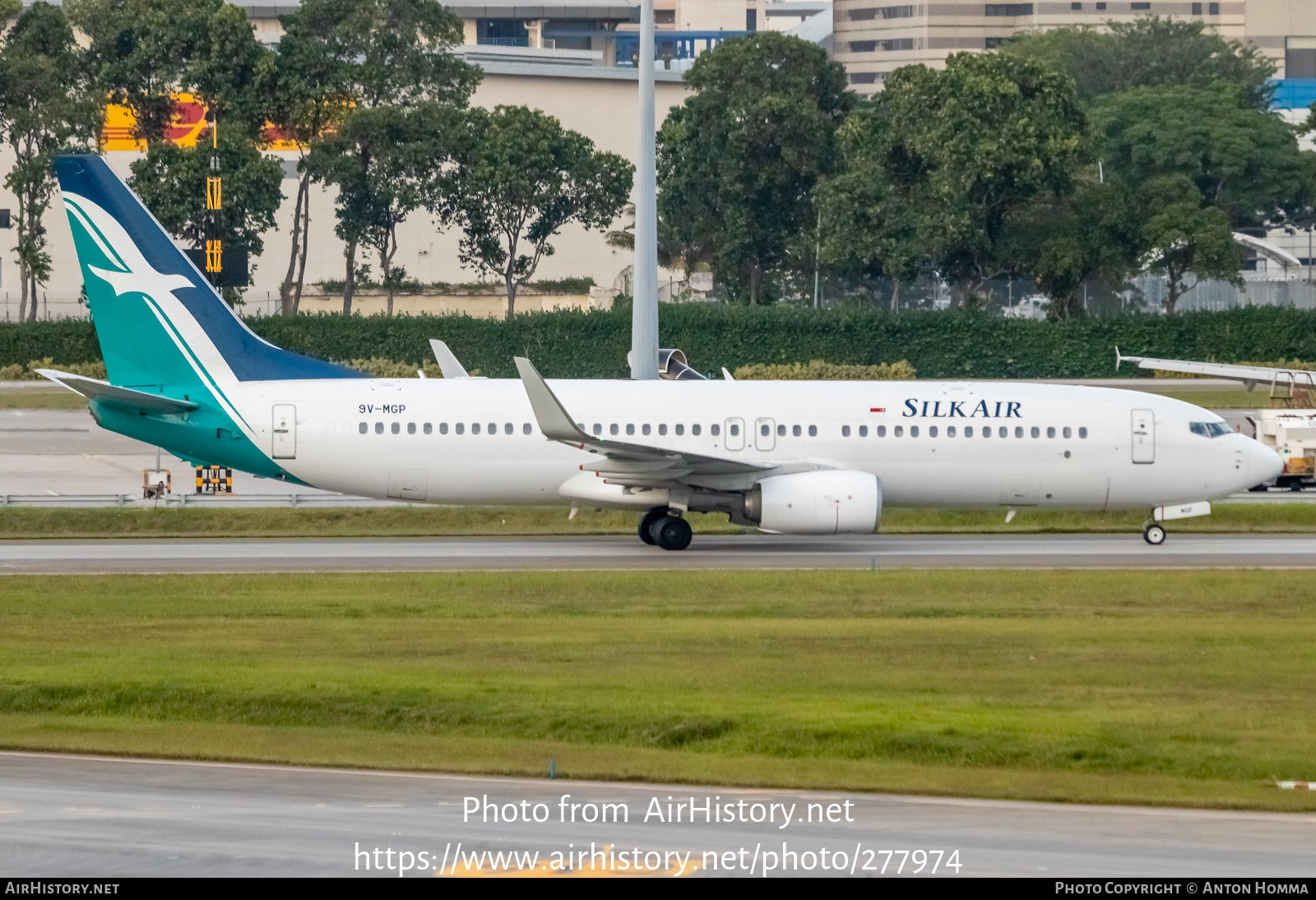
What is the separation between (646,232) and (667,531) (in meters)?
11.0

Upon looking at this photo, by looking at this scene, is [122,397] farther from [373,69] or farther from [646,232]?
[373,69]

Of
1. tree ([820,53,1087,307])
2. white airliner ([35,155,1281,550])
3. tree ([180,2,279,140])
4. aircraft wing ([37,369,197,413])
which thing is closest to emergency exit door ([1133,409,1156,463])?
white airliner ([35,155,1281,550])

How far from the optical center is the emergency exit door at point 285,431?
3228 cm

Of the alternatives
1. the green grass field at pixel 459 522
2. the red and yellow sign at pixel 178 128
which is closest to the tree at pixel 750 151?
the red and yellow sign at pixel 178 128

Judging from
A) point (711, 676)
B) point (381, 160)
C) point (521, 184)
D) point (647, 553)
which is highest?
point (381, 160)

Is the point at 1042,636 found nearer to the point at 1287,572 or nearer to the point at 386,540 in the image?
the point at 1287,572

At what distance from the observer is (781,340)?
73.5m

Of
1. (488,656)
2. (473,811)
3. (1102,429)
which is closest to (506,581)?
(488,656)

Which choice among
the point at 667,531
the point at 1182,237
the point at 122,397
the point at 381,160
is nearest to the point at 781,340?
the point at 1182,237

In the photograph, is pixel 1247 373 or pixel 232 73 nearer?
pixel 1247 373

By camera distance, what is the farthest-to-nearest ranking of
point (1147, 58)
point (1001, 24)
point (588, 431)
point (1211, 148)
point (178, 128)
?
1. point (1001, 24)
2. point (1147, 58)
3. point (1211, 148)
4. point (178, 128)
5. point (588, 431)

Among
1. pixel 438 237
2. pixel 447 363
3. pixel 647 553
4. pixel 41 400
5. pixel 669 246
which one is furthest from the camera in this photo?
pixel 438 237

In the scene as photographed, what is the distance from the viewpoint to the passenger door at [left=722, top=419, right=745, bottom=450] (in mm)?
32719

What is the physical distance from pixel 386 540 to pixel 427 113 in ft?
155
